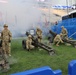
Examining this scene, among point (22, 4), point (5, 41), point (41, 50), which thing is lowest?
point (41, 50)

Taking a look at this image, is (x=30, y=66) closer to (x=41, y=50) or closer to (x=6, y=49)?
(x=6, y=49)

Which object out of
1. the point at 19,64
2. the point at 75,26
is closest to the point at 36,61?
the point at 19,64

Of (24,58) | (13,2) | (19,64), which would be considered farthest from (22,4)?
(19,64)

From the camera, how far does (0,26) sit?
15.3 meters

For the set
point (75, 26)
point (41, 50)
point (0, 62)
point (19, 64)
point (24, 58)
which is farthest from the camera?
point (75, 26)

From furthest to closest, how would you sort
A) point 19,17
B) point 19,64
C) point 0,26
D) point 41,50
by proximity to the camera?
point 0,26 < point 19,17 < point 41,50 < point 19,64

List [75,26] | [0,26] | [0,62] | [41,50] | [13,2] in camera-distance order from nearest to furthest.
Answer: [0,62] < [41,50] < [13,2] < [0,26] < [75,26]

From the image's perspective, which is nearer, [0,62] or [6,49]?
[0,62]

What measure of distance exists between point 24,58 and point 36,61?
35.3 inches

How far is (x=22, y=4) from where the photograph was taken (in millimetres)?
13180

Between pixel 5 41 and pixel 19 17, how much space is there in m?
4.48

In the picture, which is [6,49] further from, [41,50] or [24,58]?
[41,50]

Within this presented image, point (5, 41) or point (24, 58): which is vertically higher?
point (5, 41)

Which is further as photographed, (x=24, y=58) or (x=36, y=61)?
(x=24, y=58)
